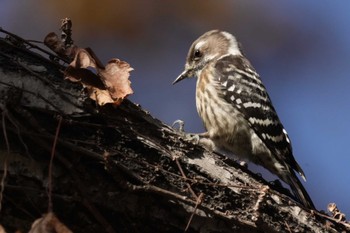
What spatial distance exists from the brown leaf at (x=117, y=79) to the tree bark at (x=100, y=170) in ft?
0.23

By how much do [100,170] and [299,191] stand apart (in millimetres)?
1916

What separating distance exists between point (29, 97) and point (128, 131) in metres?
0.52

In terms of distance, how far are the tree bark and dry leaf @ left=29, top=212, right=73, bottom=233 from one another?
5.1 inches

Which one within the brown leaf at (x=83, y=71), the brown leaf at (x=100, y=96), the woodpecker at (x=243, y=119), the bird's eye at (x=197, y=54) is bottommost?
the brown leaf at (x=100, y=96)

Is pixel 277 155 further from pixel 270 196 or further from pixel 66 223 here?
pixel 66 223

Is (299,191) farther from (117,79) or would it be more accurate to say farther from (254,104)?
(117,79)

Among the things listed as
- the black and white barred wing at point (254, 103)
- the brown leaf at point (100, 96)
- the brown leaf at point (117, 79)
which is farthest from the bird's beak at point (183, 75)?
the brown leaf at point (100, 96)

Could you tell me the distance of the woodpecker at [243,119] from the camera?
5125 mm

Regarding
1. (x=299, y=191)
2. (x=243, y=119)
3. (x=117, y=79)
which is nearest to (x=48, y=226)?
(x=117, y=79)

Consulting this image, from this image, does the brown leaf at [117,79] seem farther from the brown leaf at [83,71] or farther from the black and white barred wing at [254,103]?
the black and white barred wing at [254,103]

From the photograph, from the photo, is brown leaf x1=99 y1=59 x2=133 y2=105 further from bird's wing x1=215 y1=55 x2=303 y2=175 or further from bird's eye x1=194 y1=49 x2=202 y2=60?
bird's eye x1=194 y1=49 x2=202 y2=60

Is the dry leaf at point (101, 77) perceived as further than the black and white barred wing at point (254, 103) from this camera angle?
No

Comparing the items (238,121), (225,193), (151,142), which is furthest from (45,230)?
(238,121)

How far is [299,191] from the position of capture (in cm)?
444
